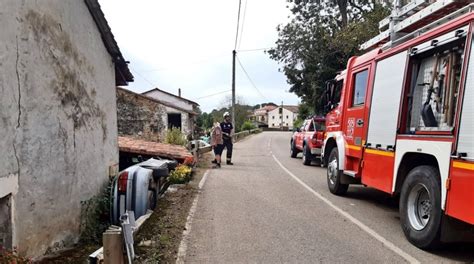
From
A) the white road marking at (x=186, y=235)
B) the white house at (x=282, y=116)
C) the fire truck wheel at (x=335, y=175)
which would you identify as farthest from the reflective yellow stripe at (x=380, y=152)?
the white house at (x=282, y=116)

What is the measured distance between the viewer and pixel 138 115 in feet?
87.0

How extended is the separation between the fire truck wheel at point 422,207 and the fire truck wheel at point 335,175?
9.32 ft

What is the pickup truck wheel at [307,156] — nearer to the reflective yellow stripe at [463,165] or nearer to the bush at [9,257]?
the reflective yellow stripe at [463,165]

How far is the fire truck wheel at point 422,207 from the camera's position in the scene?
16.0ft

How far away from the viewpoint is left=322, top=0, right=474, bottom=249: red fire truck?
445 centimetres

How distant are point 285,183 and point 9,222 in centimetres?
755

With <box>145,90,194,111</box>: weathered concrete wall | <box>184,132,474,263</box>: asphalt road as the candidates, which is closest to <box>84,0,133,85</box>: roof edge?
<box>184,132,474,263</box>: asphalt road

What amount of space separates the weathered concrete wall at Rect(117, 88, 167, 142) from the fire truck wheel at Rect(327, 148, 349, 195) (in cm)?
1722

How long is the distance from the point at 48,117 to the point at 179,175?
227 inches

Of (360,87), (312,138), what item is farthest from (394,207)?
(312,138)

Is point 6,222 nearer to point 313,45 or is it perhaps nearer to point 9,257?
point 9,257

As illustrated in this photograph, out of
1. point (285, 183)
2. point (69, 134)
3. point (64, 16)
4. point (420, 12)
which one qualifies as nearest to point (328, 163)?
point (285, 183)

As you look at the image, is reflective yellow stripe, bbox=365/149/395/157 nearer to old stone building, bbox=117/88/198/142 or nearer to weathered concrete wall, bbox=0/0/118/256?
weathered concrete wall, bbox=0/0/118/256

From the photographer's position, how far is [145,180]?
773cm
